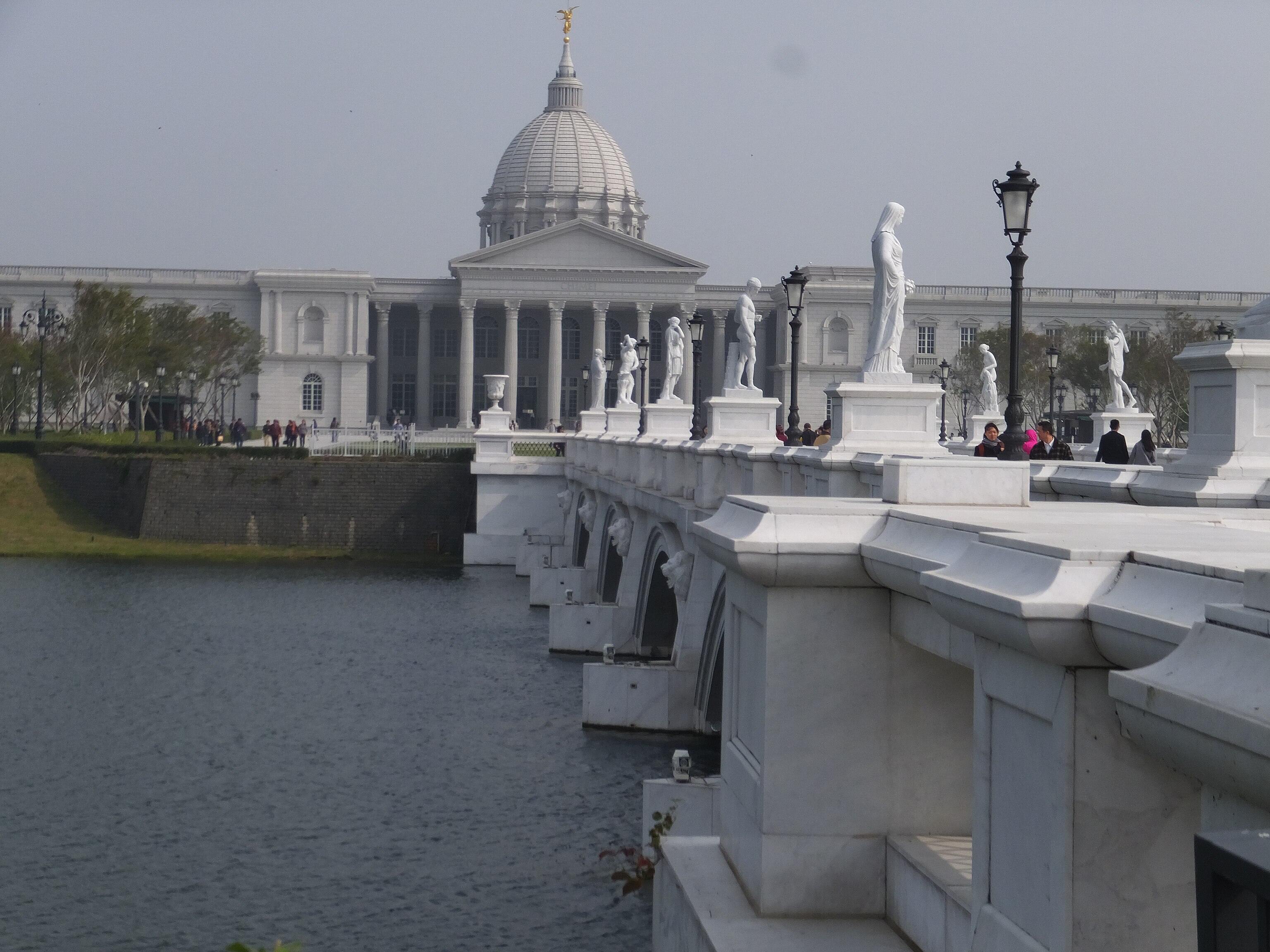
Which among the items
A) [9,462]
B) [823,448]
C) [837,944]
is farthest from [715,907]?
[9,462]

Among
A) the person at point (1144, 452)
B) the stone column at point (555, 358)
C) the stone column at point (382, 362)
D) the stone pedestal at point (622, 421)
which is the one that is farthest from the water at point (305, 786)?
the stone column at point (382, 362)

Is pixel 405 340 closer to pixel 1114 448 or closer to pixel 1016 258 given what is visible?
pixel 1114 448

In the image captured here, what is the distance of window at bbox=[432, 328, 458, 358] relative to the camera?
4304 inches

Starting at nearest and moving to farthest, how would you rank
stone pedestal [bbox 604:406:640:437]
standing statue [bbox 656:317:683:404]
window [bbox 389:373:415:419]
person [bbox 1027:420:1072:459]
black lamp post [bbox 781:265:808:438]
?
1. person [bbox 1027:420:1072:459]
2. black lamp post [bbox 781:265:808:438]
3. standing statue [bbox 656:317:683:404]
4. stone pedestal [bbox 604:406:640:437]
5. window [bbox 389:373:415:419]

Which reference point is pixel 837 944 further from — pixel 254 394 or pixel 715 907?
pixel 254 394

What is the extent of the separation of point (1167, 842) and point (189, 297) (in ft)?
341

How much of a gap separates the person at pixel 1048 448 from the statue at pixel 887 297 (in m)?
2.80

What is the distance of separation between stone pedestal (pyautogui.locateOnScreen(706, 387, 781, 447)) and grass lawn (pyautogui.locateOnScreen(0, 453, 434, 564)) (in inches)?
1037

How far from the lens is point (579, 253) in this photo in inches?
4072

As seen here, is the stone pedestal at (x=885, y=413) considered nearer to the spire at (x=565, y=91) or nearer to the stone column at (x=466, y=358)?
the stone column at (x=466, y=358)

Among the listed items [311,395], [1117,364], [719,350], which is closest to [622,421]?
[1117,364]

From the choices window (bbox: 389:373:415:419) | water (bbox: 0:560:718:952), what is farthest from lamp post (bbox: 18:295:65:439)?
window (bbox: 389:373:415:419)

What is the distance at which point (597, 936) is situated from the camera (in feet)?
46.6

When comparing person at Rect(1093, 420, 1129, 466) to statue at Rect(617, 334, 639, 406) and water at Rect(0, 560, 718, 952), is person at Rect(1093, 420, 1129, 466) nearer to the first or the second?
water at Rect(0, 560, 718, 952)
